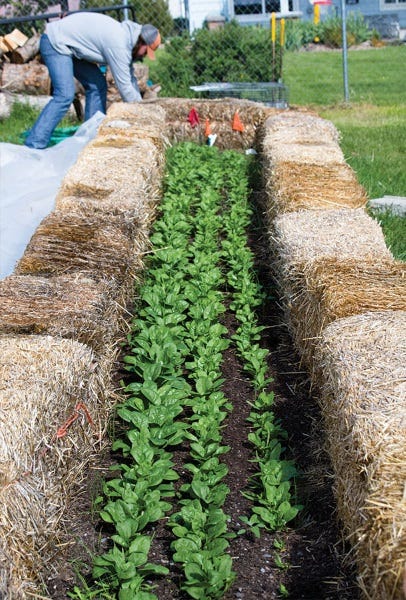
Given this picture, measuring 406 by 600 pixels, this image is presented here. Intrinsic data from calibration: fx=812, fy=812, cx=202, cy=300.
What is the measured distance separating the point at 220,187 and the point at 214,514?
4814mm

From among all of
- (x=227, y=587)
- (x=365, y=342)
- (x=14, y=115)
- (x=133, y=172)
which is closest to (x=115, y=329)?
(x=365, y=342)

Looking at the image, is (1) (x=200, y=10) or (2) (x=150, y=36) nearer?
(2) (x=150, y=36)

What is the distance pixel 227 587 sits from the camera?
267 centimetres

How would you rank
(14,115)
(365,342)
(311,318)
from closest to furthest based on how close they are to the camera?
(365,342), (311,318), (14,115)

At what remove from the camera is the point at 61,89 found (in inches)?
330

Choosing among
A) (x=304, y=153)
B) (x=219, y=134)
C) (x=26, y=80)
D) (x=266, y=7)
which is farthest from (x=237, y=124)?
(x=266, y=7)

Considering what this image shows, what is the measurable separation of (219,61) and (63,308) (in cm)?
944

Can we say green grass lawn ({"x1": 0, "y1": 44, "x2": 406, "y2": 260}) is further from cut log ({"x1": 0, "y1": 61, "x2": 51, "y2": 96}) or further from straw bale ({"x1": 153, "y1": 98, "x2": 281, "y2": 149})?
straw bale ({"x1": 153, "y1": 98, "x2": 281, "y2": 149})

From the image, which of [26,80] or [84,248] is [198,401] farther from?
[26,80]

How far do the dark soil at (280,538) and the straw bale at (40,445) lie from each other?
88 mm

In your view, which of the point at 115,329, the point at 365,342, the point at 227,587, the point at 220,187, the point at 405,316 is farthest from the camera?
the point at 220,187

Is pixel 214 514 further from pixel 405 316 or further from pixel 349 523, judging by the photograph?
pixel 405 316

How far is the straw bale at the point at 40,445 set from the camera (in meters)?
2.55

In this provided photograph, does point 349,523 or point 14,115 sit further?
point 14,115
